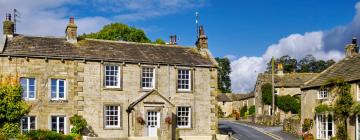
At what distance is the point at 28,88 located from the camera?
34.2m

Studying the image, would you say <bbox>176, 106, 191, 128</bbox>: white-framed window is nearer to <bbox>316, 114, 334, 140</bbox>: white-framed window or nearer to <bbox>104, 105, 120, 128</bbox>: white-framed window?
<bbox>104, 105, 120, 128</bbox>: white-framed window

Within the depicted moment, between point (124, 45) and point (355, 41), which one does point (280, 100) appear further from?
point (124, 45)

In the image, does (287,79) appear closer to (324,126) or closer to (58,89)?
(324,126)

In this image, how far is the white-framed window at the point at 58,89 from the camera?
115ft

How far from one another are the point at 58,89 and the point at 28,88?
2.11 m

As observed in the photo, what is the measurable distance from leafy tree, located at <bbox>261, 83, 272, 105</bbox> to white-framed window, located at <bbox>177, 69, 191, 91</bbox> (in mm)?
26653

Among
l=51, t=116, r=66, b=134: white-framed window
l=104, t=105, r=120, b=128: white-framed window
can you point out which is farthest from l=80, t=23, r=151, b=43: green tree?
l=51, t=116, r=66, b=134: white-framed window

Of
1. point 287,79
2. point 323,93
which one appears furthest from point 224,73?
Result: point 323,93

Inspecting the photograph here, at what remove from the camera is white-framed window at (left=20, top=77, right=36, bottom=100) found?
1340 inches

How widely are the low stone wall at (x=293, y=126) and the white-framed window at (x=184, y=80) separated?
11467 mm

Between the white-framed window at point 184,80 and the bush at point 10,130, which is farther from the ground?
the white-framed window at point 184,80

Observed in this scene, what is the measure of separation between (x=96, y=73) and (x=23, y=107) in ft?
19.2

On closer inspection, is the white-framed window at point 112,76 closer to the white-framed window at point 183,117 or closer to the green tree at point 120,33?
the white-framed window at point 183,117

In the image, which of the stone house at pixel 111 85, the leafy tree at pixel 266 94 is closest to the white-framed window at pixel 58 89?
the stone house at pixel 111 85
